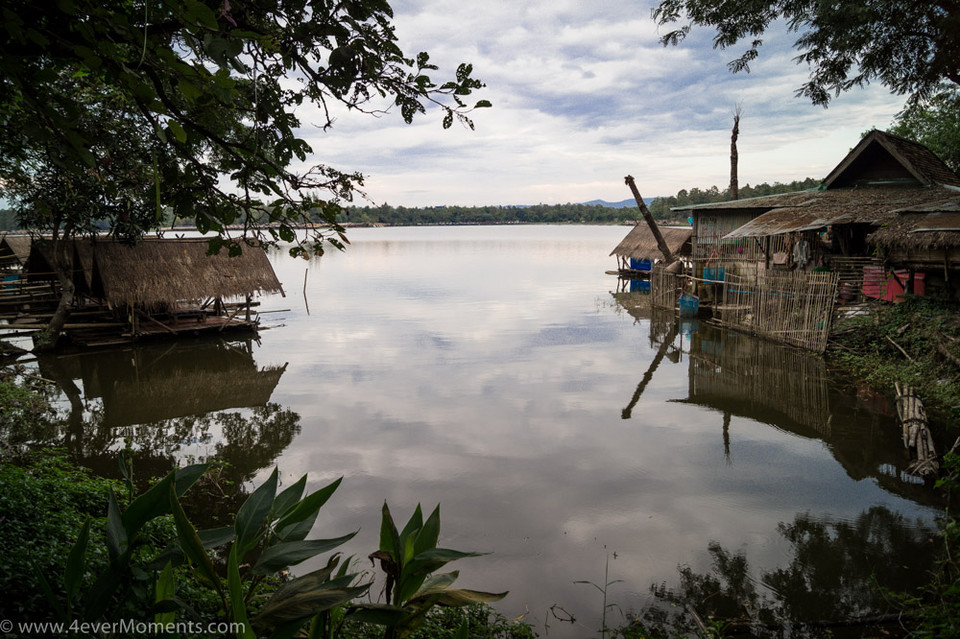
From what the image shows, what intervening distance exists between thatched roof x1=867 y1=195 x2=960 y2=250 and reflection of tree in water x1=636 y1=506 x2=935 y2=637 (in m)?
7.12

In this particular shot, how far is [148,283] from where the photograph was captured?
14750mm

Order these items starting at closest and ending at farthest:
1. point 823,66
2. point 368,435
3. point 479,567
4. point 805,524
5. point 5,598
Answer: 1. point 5,598
2. point 479,567
3. point 805,524
4. point 368,435
5. point 823,66

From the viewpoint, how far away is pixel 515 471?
284 inches

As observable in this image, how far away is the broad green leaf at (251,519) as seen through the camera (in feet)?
5.92

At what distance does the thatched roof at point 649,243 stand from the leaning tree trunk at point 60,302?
22045mm

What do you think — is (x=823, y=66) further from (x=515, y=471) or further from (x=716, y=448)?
(x=515, y=471)

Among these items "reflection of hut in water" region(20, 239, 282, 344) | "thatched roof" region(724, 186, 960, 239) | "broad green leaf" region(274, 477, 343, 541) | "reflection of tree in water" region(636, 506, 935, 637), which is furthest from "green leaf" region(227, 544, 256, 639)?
"thatched roof" region(724, 186, 960, 239)

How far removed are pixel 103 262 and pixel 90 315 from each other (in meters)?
1.79

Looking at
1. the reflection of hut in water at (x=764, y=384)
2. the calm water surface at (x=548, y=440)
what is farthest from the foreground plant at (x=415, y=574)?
the reflection of hut in water at (x=764, y=384)

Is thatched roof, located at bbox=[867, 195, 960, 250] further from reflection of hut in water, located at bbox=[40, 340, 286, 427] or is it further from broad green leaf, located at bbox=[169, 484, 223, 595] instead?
reflection of hut in water, located at bbox=[40, 340, 286, 427]

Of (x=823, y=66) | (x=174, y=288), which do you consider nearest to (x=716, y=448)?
(x=823, y=66)

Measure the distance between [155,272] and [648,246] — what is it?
68.8 ft

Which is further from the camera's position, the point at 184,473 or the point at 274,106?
the point at 274,106

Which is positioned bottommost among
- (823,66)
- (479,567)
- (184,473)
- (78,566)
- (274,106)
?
(479,567)
